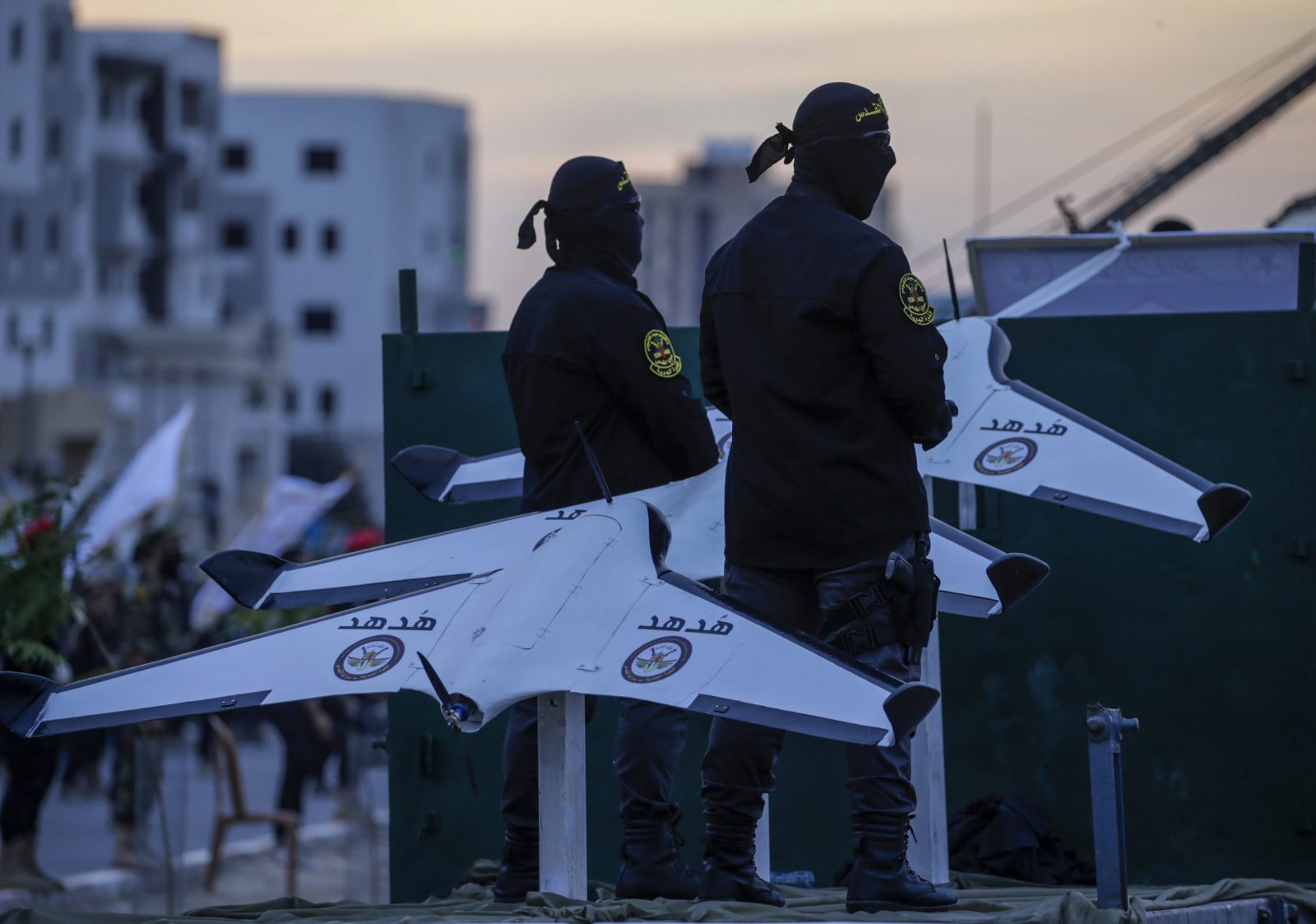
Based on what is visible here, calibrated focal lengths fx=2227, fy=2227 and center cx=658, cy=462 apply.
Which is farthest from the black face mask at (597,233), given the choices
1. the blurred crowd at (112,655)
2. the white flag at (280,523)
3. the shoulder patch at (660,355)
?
the white flag at (280,523)

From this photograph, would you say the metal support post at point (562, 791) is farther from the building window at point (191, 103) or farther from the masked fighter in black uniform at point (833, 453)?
the building window at point (191, 103)

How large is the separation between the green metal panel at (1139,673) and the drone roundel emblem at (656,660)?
8.49 feet

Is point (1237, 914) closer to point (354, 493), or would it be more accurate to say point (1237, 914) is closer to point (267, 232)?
point (354, 493)

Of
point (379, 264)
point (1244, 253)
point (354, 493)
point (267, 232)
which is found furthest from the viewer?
point (379, 264)

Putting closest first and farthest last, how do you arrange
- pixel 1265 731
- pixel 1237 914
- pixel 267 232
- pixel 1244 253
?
pixel 1237 914
pixel 1265 731
pixel 1244 253
pixel 267 232

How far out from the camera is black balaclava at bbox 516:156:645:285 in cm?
677

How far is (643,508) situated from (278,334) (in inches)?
2968

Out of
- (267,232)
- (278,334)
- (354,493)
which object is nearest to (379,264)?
(267,232)

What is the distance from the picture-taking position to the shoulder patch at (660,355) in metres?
6.56

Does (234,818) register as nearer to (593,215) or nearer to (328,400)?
(593,215)

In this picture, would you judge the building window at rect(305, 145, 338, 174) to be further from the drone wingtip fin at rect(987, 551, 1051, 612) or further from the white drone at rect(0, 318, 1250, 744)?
the drone wingtip fin at rect(987, 551, 1051, 612)

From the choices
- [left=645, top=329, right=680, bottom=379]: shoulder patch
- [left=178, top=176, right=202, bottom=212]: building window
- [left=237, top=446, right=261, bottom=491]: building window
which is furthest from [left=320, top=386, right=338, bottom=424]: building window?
[left=645, top=329, right=680, bottom=379]: shoulder patch

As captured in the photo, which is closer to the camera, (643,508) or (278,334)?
(643,508)

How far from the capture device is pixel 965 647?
8.38 metres
